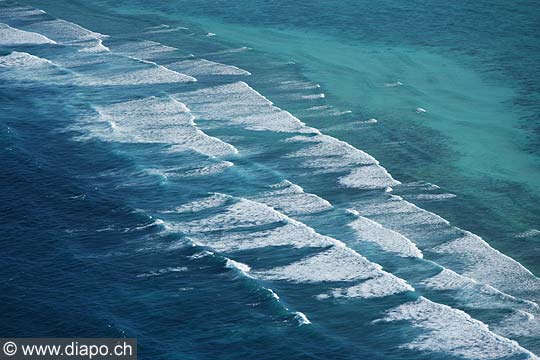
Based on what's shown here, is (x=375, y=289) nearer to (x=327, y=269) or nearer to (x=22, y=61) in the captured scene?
(x=327, y=269)

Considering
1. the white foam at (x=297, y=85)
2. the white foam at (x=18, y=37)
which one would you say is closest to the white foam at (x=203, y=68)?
the white foam at (x=297, y=85)

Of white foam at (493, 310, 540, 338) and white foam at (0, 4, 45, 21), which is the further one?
white foam at (0, 4, 45, 21)

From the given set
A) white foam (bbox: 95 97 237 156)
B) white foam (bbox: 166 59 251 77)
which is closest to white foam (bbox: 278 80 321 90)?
white foam (bbox: 166 59 251 77)

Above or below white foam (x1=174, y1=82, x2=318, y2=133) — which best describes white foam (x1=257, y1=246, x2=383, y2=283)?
below

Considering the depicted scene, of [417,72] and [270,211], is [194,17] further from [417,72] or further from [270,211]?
[270,211]

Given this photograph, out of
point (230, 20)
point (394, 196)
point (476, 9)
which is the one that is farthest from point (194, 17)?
point (394, 196)

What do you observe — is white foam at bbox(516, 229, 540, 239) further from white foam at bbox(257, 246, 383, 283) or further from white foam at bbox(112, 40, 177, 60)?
white foam at bbox(112, 40, 177, 60)
